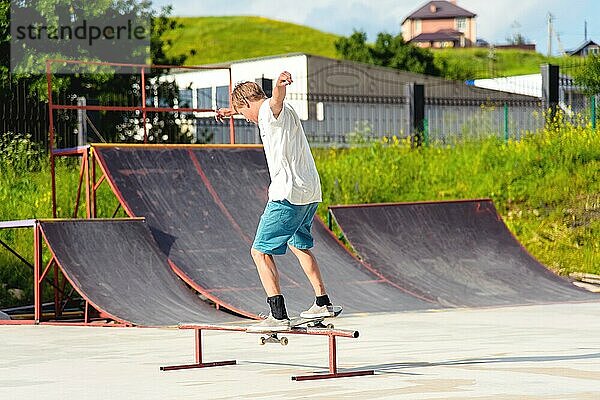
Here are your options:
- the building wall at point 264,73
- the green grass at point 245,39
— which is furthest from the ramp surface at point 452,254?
the green grass at point 245,39

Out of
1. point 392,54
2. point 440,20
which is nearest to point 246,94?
point 392,54

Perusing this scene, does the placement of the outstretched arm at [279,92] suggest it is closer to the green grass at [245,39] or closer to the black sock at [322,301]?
the black sock at [322,301]

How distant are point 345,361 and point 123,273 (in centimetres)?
394

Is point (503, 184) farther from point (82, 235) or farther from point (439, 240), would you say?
point (82, 235)

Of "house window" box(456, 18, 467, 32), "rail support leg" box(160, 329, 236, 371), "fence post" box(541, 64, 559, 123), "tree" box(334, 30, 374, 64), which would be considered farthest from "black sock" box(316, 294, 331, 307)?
"house window" box(456, 18, 467, 32)

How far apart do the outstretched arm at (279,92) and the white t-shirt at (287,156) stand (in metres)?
0.05

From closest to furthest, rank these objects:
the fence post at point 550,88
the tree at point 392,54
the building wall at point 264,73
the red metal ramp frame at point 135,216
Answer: the red metal ramp frame at point 135,216, the fence post at point 550,88, the building wall at point 264,73, the tree at point 392,54

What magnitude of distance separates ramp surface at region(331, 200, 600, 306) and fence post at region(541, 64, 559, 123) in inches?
302

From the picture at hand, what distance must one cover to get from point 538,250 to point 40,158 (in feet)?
25.4

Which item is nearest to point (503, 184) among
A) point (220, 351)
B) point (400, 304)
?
point (400, 304)

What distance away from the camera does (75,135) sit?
2131 centimetres

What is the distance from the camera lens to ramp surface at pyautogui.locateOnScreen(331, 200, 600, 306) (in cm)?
1270

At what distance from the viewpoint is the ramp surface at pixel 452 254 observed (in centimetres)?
1270

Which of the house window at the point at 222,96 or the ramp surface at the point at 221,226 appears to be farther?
the house window at the point at 222,96
